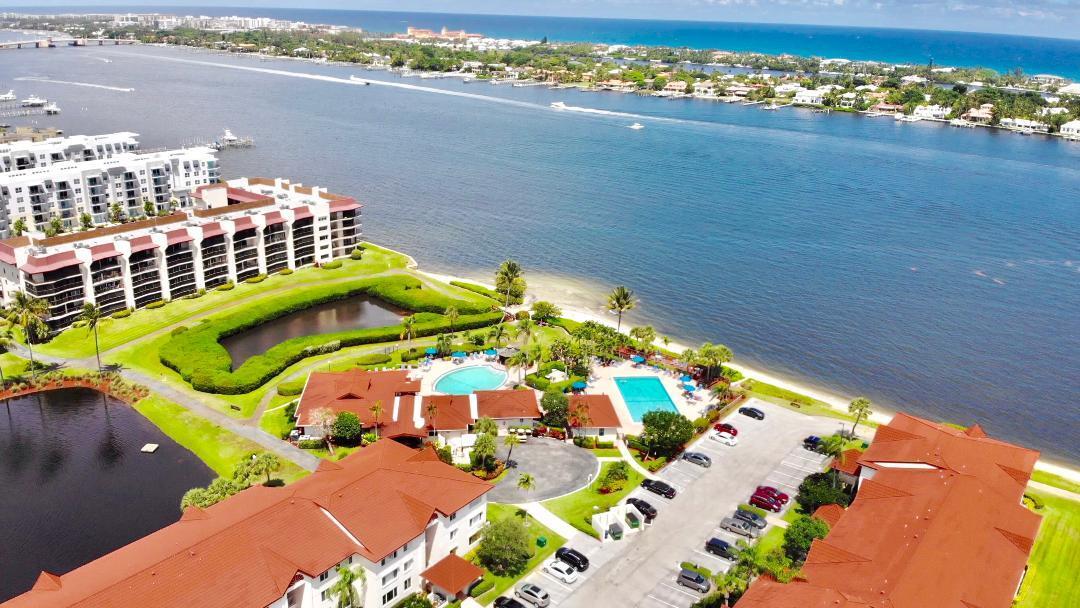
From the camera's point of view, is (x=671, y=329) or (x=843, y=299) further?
(x=843, y=299)

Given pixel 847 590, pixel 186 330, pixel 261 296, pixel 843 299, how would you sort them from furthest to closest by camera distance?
pixel 843 299 → pixel 261 296 → pixel 186 330 → pixel 847 590

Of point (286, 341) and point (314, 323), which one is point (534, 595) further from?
point (314, 323)

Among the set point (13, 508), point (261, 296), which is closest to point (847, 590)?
point (13, 508)

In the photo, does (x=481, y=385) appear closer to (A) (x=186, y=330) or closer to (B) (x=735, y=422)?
(B) (x=735, y=422)

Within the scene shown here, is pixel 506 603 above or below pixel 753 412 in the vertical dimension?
below

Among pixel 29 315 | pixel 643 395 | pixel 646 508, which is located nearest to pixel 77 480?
pixel 29 315

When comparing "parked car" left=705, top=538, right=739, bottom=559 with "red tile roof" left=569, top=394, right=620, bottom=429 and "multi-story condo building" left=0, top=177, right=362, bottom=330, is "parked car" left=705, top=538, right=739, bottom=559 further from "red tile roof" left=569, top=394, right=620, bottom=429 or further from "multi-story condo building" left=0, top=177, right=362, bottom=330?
"multi-story condo building" left=0, top=177, right=362, bottom=330

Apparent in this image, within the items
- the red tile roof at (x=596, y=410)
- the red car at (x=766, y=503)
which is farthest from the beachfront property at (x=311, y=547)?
the red car at (x=766, y=503)

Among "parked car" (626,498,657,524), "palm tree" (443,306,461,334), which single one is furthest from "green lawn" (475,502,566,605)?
"palm tree" (443,306,461,334)
